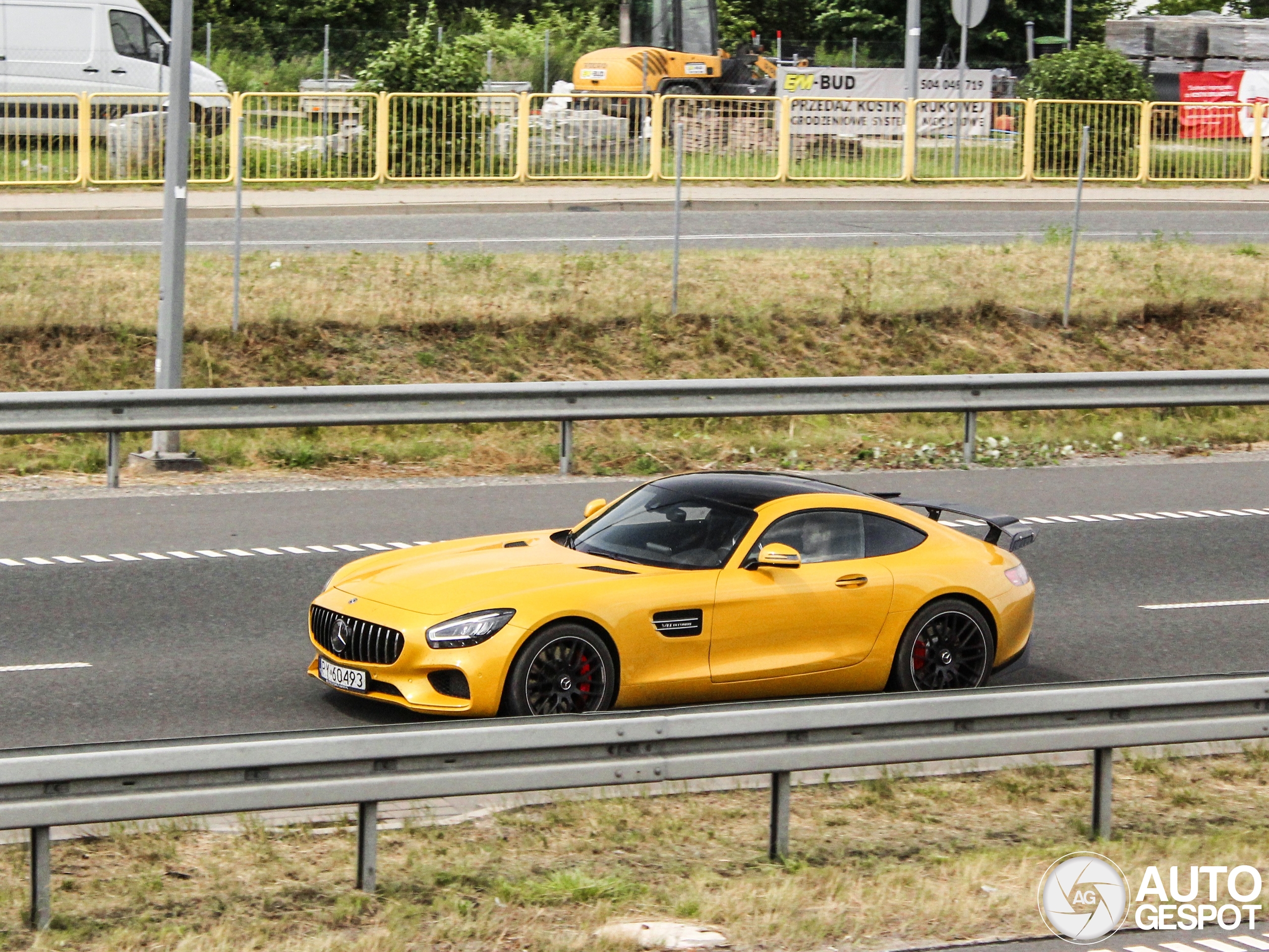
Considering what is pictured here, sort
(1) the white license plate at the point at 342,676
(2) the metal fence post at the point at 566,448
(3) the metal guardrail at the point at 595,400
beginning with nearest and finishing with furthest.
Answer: (1) the white license plate at the point at 342,676, (3) the metal guardrail at the point at 595,400, (2) the metal fence post at the point at 566,448

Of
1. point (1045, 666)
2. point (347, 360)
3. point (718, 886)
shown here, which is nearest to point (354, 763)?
point (718, 886)

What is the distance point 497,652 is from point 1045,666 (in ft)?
11.4

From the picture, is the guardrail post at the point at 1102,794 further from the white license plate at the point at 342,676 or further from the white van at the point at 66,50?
the white van at the point at 66,50

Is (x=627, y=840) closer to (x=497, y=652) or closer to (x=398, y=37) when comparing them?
(x=497, y=652)

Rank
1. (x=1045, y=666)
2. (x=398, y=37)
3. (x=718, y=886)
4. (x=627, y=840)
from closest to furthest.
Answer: (x=718, y=886)
(x=627, y=840)
(x=1045, y=666)
(x=398, y=37)

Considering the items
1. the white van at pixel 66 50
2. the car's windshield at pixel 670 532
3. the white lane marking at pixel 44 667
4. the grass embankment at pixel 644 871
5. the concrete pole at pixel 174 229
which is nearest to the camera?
the grass embankment at pixel 644 871

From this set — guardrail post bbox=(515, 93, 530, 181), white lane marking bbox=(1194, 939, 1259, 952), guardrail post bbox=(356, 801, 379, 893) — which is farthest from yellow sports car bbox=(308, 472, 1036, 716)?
guardrail post bbox=(515, 93, 530, 181)

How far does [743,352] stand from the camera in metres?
19.6

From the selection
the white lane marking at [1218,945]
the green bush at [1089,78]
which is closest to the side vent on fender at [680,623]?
the white lane marking at [1218,945]

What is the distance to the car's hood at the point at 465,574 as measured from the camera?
8.22 m

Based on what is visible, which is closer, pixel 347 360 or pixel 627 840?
pixel 627 840

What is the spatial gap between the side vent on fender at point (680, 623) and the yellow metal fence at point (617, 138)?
17.0 meters

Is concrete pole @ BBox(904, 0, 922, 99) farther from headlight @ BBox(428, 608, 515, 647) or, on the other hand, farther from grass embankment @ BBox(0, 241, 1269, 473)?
headlight @ BBox(428, 608, 515, 647)

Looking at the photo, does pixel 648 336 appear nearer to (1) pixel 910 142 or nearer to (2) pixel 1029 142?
(1) pixel 910 142
